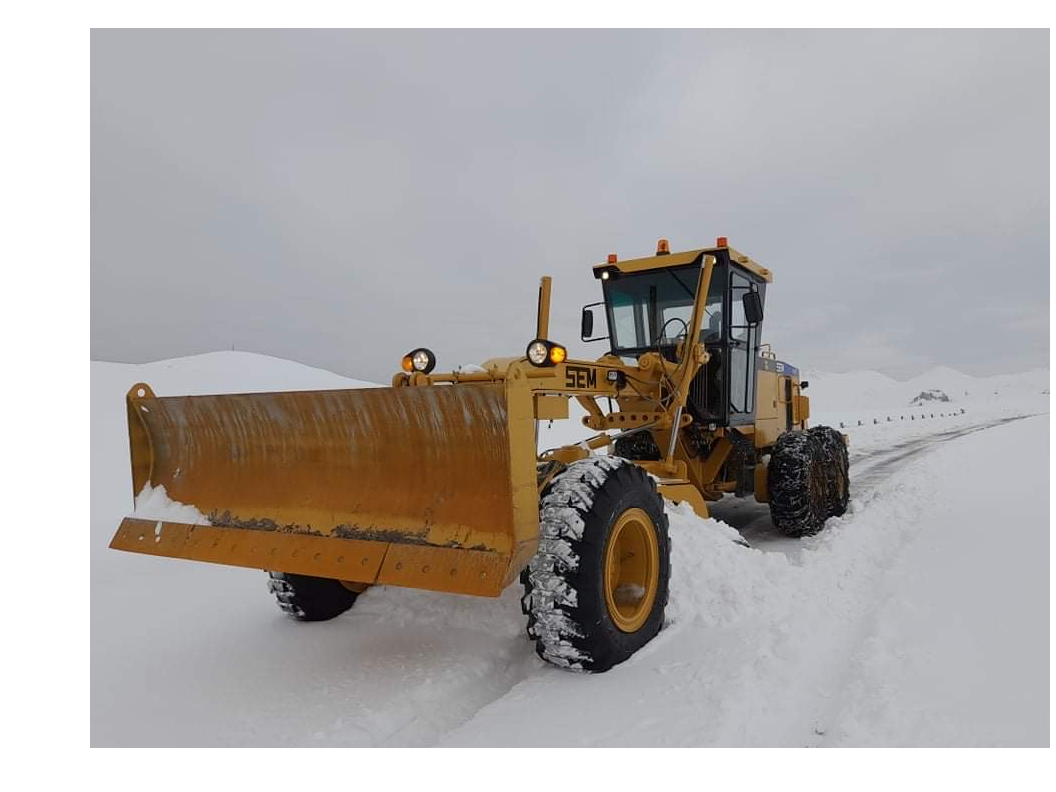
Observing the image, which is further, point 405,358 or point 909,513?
point 909,513

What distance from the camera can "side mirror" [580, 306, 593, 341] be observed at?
655 centimetres

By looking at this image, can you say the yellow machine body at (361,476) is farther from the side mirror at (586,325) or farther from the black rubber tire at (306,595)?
the side mirror at (586,325)

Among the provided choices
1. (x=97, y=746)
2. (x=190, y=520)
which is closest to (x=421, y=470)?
(x=190, y=520)

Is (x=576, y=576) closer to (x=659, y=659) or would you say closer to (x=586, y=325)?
(x=659, y=659)

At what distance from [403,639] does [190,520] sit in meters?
1.41

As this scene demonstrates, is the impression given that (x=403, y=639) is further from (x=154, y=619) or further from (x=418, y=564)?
(x=154, y=619)

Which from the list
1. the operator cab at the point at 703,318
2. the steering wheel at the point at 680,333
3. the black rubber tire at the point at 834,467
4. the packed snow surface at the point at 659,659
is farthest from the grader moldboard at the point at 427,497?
the black rubber tire at the point at 834,467

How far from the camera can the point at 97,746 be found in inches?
105

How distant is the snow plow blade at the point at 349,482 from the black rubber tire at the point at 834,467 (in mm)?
5066

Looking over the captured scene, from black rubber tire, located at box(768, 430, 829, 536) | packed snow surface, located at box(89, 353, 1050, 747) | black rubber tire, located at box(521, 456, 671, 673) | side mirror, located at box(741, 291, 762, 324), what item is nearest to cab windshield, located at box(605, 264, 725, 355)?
side mirror, located at box(741, 291, 762, 324)

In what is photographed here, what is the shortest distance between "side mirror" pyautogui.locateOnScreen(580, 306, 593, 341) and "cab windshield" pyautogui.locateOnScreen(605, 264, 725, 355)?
0.30 meters

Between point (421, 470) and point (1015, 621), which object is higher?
point (421, 470)

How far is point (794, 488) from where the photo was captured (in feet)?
20.2

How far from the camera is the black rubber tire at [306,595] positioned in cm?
406
